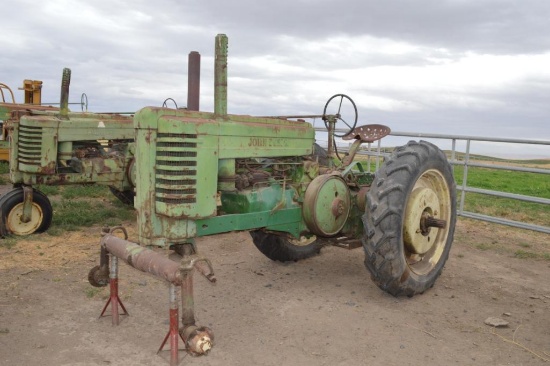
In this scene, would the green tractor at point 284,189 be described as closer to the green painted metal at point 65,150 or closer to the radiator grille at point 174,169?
the radiator grille at point 174,169

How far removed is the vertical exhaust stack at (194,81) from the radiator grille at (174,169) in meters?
0.55

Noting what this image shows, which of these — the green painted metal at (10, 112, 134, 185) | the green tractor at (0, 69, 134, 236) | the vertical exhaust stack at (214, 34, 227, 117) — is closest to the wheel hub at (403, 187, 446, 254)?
the vertical exhaust stack at (214, 34, 227, 117)

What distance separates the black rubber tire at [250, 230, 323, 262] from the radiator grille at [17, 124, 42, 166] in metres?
3.19

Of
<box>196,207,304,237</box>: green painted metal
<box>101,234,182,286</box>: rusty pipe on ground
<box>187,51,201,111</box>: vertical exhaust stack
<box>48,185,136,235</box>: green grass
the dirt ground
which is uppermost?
<box>187,51,201,111</box>: vertical exhaust stack

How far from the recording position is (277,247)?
552 centimetres

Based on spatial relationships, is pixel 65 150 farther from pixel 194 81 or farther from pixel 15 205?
pixel 194 81

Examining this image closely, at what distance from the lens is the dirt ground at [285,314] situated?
3465mm

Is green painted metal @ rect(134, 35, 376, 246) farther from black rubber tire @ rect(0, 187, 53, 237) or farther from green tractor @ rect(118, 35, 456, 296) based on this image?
black rubber tire @ rect(0, 187, 53, 237)

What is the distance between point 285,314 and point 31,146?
4.35m

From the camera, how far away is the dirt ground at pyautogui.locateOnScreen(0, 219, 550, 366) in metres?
3.46

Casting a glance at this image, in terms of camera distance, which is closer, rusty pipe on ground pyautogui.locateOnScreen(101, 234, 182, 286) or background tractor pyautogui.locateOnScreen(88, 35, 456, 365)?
rusty pipe on ground pyautogui.locateOnScreen(101, 234, 182, 286)

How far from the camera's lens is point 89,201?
916 centimetres

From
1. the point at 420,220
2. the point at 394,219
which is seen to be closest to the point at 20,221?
the point at 394,219

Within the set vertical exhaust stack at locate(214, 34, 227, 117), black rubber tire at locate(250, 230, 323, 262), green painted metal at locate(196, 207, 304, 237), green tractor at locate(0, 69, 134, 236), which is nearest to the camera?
vertical exhaust stack at locate(214, 34, 227, 117)
